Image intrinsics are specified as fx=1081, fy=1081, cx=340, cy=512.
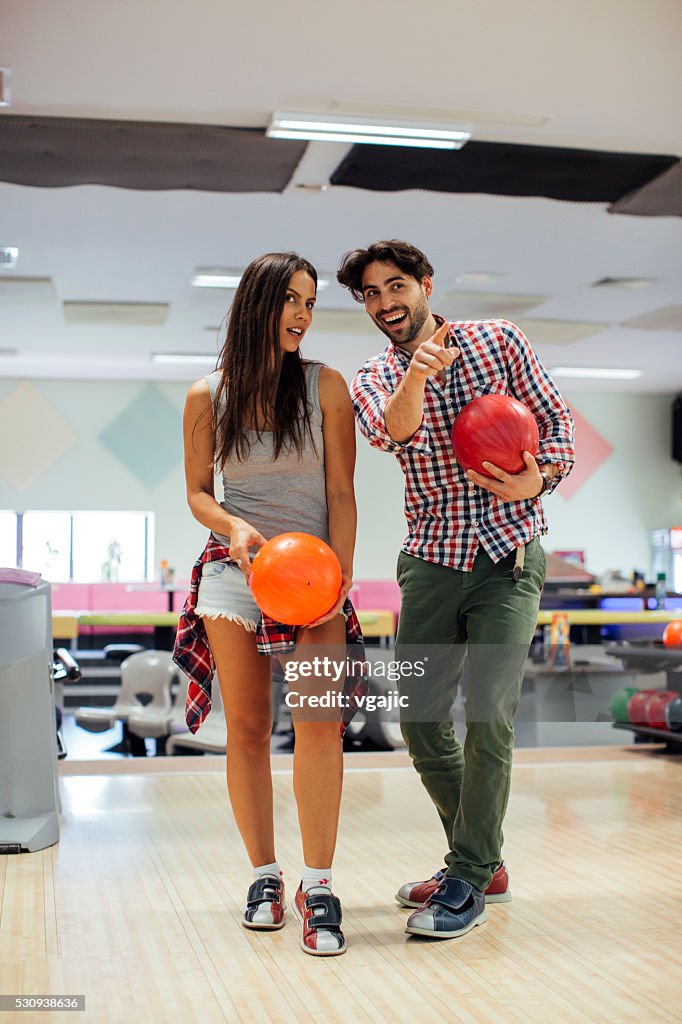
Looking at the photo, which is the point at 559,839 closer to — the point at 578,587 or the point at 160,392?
the point at 578,587

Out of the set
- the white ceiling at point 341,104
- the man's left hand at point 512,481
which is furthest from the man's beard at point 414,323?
the white ceiling at point 341,104

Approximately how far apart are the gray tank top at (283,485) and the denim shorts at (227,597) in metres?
0.06

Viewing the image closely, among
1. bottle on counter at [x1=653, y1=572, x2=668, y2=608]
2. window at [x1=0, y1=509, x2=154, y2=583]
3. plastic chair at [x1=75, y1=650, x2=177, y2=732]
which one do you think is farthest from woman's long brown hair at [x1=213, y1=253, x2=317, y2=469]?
window at [x1=0, y1=509, x2=154, y2=583]

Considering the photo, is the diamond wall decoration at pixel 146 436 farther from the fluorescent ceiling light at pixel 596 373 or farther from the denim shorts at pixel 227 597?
the denim shorts at pixel 227 597

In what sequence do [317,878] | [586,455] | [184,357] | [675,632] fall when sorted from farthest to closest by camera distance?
[586,455] → [184,357] → [675,632] → [317,878]

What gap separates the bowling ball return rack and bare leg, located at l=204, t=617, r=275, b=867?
247 centimetres

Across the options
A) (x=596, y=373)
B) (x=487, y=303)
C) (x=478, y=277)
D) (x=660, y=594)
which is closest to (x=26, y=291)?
(x=478, y=277)

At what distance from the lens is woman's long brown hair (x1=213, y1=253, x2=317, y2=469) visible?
6.50ft

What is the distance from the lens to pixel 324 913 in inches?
74.1

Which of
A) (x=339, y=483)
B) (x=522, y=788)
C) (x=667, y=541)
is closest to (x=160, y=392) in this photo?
(x=667, y=541)

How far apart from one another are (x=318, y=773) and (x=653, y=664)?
3115 mm

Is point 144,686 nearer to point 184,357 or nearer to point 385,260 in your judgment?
point 385,260

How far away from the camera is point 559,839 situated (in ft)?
8.98

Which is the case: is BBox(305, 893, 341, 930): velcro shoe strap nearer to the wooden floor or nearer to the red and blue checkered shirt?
the wooden floor
